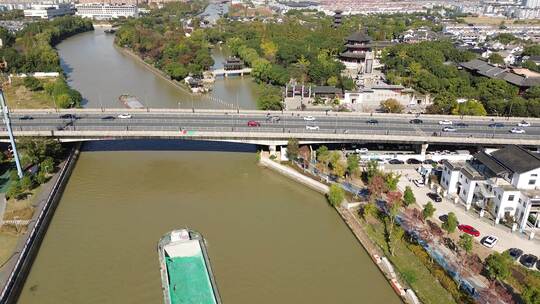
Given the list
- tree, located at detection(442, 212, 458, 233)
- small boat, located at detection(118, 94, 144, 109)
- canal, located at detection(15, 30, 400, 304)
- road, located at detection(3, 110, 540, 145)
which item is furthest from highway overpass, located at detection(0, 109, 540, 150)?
tree, located at detection(442, 212, 458, 233)

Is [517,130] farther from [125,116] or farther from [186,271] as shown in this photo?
[125,116]

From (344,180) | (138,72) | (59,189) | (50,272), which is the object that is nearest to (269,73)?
(138,72)

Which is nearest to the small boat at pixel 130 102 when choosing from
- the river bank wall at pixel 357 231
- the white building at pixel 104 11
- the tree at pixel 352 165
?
the river bank wall at pixel 357 231

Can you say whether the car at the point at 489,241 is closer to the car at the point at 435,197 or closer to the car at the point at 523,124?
the car at the point at 435,197

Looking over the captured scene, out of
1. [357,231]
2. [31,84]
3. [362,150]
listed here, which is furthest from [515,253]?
[31,84]

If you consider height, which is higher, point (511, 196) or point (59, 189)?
point (511, 196)

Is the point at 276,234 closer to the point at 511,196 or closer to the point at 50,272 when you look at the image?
the point at 50,272
